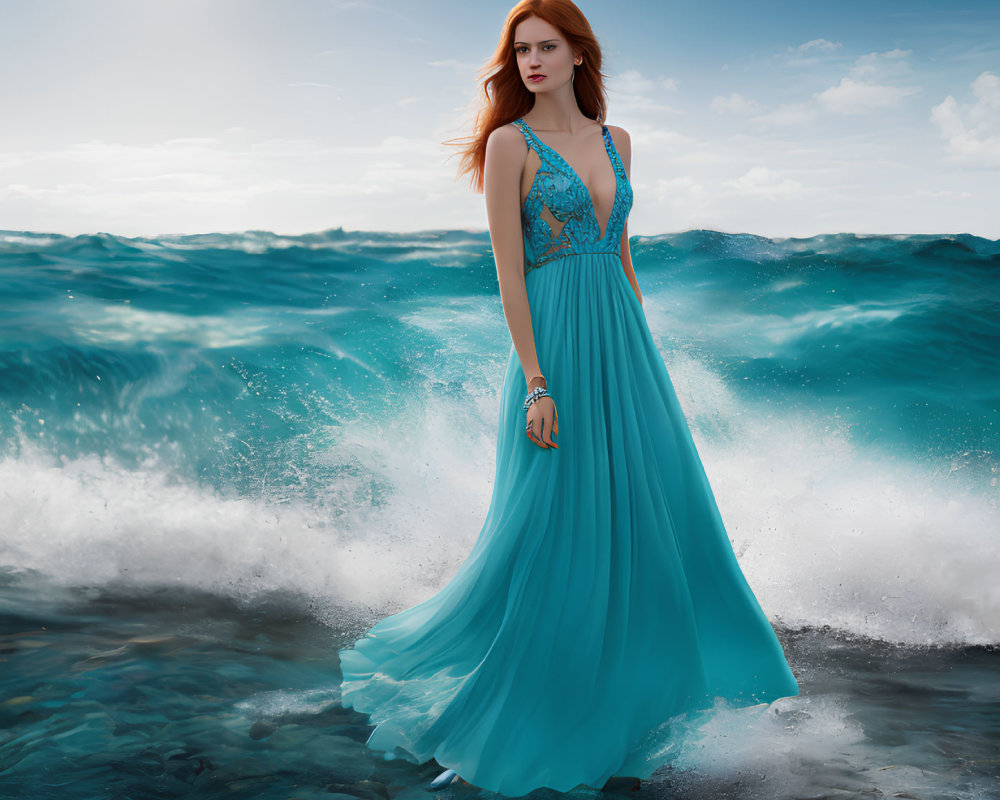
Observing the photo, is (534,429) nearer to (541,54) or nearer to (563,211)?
(563,211)

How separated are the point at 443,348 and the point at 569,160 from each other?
4878mm

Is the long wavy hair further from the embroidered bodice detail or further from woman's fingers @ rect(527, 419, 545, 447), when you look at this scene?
woman's fingers @ rect(527, 419, 545, 447)

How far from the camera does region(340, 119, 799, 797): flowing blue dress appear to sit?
227 cm

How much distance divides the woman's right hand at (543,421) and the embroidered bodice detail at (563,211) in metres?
0.45

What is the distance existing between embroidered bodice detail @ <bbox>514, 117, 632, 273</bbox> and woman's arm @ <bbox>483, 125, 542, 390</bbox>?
0.06m

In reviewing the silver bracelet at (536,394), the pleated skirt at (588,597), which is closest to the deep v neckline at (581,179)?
the pleated skirt at (588,597)

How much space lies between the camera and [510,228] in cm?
238

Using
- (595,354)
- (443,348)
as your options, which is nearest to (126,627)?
(595,354)

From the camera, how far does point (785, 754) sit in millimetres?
2551

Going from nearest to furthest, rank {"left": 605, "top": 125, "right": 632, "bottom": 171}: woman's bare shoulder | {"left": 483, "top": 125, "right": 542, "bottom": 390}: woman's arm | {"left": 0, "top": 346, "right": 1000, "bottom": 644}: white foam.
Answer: {"left": 483, "top": 125, "right": 542, "bottom": 390}: woman's arm, {"left": 605, "top": 125, "right": 632, "bottom": 171}: woman's bare shoulder, {"left": 0, "top": 346, "right": 1000, "bottom": 644}: white foam

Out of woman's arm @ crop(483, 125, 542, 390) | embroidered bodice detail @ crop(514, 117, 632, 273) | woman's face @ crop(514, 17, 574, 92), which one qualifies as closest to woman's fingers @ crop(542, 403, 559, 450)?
woman's arm @ crop(483, 125, 542, 390)

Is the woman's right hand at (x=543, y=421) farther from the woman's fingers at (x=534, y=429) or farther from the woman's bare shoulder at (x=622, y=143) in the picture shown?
the woman's bare shoulder at (x=622, y=143)

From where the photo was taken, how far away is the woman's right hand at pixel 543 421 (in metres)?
2.36

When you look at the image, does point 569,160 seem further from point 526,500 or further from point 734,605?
point 734,605
